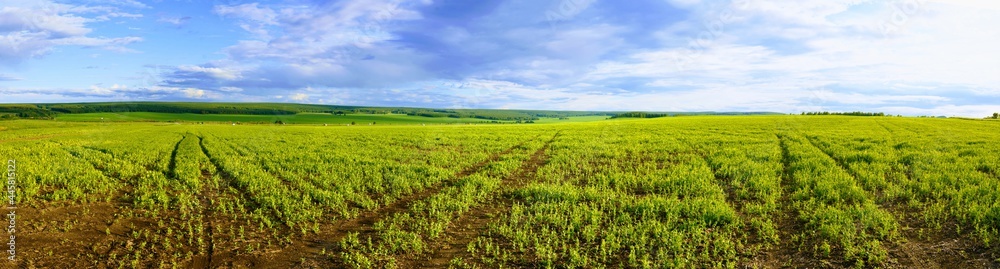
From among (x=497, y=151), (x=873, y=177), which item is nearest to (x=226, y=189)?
(x=497, y=151)

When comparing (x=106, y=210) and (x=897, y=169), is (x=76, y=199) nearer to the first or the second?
(x=106, y=210)

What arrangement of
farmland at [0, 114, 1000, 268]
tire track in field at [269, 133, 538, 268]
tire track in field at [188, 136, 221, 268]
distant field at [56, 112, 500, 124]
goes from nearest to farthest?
farmland at [0, 114, 1000, 268]
tire track in field at [188, 136, 221, 268]
tire track in field at [269, 133, 538, 268]
distant field at [56, 112, 500, 124]

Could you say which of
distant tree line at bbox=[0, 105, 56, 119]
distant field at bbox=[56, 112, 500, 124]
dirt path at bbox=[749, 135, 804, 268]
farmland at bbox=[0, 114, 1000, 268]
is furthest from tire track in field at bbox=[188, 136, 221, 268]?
distant tree line at bbox=[0, 105, 56, 119]

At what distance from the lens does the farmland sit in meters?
10.8

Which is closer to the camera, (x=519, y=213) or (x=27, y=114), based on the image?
(x=519, y=213)

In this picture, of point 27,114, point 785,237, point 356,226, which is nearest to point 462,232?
point 356,226

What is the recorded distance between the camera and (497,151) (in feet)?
102

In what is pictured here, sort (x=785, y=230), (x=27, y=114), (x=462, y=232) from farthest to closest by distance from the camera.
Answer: (x=27, y=114), (x=462, y=232), (x=785, y=230)

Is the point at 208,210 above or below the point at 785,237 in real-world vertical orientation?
below

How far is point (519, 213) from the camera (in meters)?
14.2

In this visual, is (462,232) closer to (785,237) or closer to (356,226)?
(356,226)

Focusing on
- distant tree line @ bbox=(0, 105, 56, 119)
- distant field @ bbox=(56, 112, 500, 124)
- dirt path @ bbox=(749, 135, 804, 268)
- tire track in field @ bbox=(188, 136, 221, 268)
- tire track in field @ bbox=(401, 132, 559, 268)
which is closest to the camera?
dirt path @ bbox=(749, 135, 804, 268)

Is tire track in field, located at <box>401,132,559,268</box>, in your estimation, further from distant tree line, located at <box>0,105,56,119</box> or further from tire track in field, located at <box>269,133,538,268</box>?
distant tree line, located at <box>0,105,56,119</box>

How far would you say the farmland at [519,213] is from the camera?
10.8 meters
